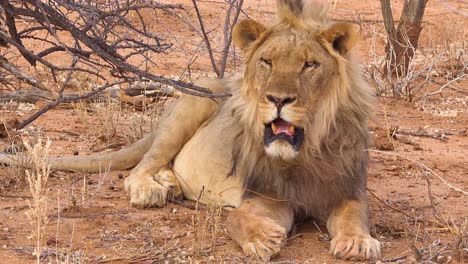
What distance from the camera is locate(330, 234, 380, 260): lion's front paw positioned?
4289 mm

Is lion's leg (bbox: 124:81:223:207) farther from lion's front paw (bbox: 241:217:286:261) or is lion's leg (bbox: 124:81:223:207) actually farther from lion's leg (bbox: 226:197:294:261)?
lion's front paw (bbox: 241:217:286:261)

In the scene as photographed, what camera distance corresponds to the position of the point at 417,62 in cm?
1097

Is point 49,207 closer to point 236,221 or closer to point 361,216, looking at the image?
point 236,221

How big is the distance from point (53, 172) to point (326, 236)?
2036 mm

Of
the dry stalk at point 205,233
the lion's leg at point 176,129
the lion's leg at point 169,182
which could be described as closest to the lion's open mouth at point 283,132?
the dry stalk at point 205,233

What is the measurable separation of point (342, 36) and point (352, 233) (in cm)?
94

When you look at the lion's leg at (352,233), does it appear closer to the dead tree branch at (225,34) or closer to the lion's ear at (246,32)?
the lion's ear at (246,32)

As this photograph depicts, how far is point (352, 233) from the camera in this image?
445 cm

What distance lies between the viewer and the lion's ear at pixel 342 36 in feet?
14.8

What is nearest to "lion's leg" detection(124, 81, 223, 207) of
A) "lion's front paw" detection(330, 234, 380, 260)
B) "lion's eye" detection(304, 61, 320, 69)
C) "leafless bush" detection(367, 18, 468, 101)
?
"lion's eye" detection(304, 61, 320, 69)

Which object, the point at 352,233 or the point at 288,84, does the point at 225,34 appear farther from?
the point at 352,233

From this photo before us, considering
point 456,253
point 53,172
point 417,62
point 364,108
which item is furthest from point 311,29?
point 417,62

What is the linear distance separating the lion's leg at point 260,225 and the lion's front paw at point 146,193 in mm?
756

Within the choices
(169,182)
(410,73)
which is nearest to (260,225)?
(169,182)
